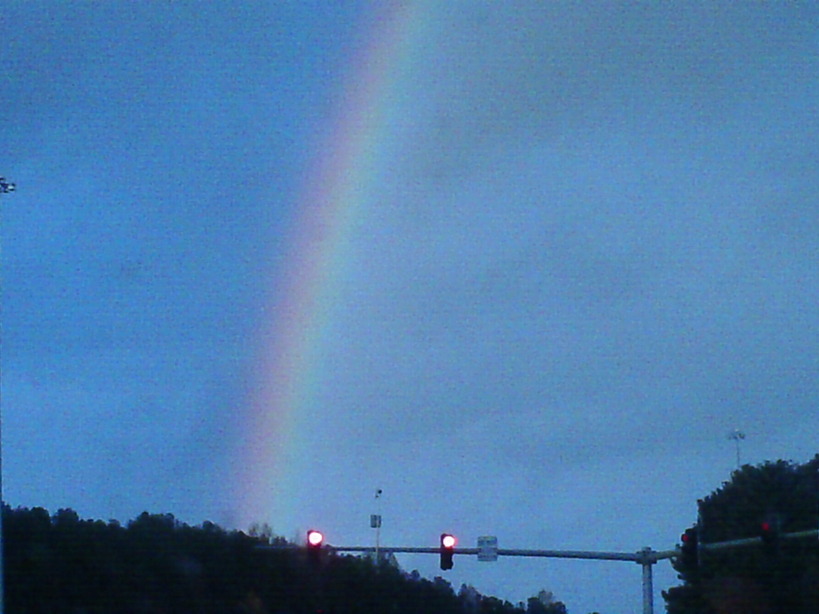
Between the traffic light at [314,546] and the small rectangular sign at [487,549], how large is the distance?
17.8ft

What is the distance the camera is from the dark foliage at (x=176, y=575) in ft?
112

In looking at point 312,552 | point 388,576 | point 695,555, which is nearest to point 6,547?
point 312,552

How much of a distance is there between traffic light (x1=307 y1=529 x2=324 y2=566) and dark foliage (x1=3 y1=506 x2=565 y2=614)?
10.3 ft

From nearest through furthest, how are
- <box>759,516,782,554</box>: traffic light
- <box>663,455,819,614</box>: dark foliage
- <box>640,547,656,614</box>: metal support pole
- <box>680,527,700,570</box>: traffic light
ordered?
<box>759,516,782,554</box>: traffic light → <box>680,527,700,570</box>: traffic light → <box>640,547,656,614</box>: metal support pole → <box>663,455,819,614</box>: dark foliage

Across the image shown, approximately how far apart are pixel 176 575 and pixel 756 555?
2893cm

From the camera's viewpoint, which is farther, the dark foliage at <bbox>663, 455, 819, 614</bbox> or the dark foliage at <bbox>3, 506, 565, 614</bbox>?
the dark foliage at <bbox>663, 455, 819, 614</bbox>

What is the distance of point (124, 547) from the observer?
37.8 meters

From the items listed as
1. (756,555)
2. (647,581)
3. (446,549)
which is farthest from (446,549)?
(756,555)

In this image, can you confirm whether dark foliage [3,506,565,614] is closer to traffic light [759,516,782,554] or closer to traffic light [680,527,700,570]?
traffic light [680,527,700,570]

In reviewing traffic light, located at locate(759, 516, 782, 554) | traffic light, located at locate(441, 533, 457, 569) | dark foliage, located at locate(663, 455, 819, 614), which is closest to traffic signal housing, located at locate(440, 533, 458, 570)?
traffic light, located at locate(441, 533, 457, 569)

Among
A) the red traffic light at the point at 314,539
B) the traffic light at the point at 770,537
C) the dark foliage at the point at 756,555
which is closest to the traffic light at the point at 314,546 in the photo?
the red traffic light at the point at 314,539

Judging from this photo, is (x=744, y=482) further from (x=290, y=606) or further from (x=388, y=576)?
(x=290, y=606)

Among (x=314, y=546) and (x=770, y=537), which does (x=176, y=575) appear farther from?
(x=770, y=537)

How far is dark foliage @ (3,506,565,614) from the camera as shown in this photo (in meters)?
34.2
